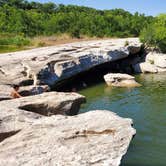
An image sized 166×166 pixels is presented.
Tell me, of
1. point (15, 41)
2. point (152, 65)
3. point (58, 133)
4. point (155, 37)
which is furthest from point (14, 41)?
point (58, 133)

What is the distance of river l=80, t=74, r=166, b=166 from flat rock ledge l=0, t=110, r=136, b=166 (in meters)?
3.79

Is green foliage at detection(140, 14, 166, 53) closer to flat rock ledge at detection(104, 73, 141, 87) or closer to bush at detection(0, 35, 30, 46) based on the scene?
bush at detection(0, 35, 30, 46)

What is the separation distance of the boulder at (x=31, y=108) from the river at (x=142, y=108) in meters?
4.25

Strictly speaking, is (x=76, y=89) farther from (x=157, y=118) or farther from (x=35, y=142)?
(x=35, y=142)

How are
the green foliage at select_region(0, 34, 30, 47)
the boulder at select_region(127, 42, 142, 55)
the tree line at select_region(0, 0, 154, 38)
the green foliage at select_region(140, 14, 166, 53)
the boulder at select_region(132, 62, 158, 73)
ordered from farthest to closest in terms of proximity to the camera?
the tree line at select_region(0, 0, 154, 38), the green foliage at select_region(0, 34, 30, 47), the green foliage at select_region(140, 14, 166, 53), the boulder at select_region(127, 42, 142, 55), the boulder at select_region(132, 62, 158, 73)

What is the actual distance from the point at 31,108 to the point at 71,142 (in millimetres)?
6551

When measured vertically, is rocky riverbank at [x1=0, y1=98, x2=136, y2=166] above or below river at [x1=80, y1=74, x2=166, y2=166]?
above

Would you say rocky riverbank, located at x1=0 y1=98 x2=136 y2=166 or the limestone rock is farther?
the limestone rock

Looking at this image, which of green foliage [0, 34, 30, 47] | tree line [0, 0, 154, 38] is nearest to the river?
green foliage [0, 34, 30, 47]

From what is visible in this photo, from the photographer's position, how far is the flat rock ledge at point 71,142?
14586mm

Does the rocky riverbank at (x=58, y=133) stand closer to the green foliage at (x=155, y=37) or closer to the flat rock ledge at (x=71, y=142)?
the flat rock ledge at (x=71, y=142)

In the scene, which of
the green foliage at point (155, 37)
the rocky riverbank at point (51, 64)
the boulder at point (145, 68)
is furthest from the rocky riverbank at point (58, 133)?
the green foliage at point (155, 37)

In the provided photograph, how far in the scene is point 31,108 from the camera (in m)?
22.1

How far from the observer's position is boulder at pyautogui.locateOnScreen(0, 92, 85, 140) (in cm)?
1833
